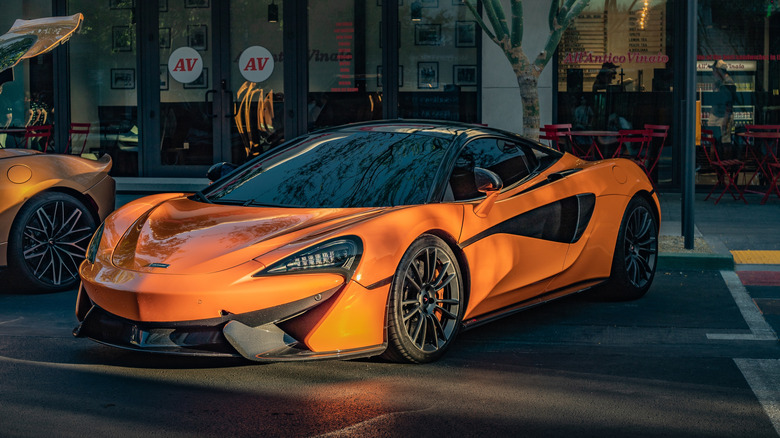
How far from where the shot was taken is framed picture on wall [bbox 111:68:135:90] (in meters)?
15.8

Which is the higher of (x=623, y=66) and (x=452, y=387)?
(x=623, y=66)

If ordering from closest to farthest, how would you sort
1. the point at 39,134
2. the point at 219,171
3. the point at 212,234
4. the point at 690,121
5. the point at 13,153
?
the point at 212,234 < the point at 219,171 < the point at 13,153 < the point at 690,121 < the point at 39,134

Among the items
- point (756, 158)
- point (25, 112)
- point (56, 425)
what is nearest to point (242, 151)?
point (25, 112)

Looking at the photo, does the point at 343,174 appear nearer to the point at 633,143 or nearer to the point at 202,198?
the point at 202,198

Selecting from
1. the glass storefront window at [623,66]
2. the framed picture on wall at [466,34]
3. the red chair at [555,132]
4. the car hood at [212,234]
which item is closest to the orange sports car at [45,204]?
the car hood at [212,234]

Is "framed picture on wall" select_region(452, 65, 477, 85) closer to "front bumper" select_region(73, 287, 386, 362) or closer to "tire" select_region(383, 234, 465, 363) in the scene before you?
"tire" select_region(383, 234, 465, 363)

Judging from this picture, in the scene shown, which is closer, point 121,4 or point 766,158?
point 766,158

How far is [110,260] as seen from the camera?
5695 millimetres

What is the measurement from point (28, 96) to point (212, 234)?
1141 centimetres

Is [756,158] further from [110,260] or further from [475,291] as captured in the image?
[110,260]

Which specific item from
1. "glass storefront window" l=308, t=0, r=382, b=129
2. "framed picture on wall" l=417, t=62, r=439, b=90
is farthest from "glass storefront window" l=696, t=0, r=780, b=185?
"glass storefront window" l=308, t=0, r=382, b=129

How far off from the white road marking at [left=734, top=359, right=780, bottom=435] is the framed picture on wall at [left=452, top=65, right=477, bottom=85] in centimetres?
956

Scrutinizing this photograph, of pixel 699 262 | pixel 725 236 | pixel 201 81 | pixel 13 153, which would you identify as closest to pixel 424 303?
pixel 13 153

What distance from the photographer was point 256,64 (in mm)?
15477
